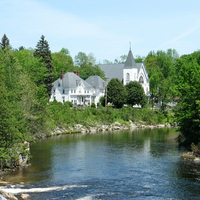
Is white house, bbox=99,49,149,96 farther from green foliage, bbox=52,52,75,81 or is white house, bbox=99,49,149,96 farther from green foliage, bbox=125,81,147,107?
green foliage, bbox=52,52,75,81

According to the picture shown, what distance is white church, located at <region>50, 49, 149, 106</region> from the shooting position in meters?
89.2

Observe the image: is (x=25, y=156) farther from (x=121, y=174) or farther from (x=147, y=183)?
(x=147, y=183)

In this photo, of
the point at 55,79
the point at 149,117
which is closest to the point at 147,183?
the point at 149,117

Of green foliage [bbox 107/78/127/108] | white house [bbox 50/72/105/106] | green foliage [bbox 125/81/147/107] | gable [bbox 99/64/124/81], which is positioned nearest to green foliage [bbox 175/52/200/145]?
green foliage [bbox 107/78/127/108]

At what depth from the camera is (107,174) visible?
28734 millimetres

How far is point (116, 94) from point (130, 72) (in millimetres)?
16395

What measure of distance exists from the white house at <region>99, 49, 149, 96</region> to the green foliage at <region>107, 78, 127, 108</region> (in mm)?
14121

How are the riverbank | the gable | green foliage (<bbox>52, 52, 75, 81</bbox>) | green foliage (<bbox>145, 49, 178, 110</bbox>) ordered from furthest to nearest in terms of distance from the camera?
the gable → green foliage (<bbox>52, 52, 75, 81</bbox>) → green foliage (<bbox>145, 49, 178, 110</bbox>) → the riverbank

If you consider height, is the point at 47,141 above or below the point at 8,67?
below

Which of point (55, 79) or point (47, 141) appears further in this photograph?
point (55, 79)

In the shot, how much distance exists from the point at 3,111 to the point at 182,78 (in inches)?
1012

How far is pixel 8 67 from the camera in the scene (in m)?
39.0

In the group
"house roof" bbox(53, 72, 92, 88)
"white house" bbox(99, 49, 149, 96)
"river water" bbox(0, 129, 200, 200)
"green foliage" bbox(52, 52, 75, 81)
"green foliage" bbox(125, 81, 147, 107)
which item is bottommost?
"river water" bbox(0, 129, 200, 200)

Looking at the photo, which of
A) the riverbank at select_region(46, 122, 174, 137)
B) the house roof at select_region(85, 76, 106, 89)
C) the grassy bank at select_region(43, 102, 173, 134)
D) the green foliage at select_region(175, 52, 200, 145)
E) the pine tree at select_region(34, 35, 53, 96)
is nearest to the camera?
the green foliage at select_region(175, 52, 200, 145)
